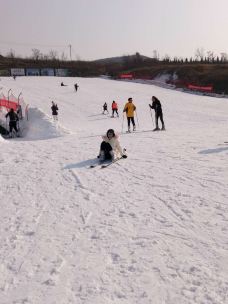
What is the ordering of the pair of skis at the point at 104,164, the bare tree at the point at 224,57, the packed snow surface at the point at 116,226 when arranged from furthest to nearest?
the bare tree at the point at 224,57 → the pair of skis at the point at 104,164 → the packed snow surface at the point at 116,226

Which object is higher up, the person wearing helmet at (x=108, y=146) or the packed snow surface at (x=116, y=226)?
the person wearing helmet at (x=108, y=146)

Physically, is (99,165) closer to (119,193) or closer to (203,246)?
(119,193)

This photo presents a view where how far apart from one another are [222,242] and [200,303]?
4.33 ft

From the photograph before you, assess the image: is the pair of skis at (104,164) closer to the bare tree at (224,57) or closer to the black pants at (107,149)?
the black pants at (107,149)

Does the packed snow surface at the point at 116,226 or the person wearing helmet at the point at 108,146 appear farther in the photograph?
the person wearing helmet at the point at 108,146

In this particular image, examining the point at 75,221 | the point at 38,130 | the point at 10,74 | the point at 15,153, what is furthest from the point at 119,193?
the point at 10,74

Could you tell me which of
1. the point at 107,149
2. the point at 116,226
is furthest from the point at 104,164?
the point at 116,226

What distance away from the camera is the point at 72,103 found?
33688 mm

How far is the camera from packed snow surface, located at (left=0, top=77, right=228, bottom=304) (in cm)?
381

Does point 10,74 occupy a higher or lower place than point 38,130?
higher

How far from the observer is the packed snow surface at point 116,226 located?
12.5 feet

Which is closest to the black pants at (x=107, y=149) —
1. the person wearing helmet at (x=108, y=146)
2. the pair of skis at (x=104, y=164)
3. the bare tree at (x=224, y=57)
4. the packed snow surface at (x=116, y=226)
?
the person wearing helmet at (x=108, y=146)

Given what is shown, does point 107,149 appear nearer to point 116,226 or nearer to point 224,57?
point 116,226

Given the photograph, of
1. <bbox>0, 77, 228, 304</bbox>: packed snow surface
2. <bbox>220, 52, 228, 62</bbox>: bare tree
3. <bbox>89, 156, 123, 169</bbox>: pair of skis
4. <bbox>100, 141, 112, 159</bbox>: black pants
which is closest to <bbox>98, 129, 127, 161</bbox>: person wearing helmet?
<bbox>100, 141, 112, 159</bbox>: black pants
